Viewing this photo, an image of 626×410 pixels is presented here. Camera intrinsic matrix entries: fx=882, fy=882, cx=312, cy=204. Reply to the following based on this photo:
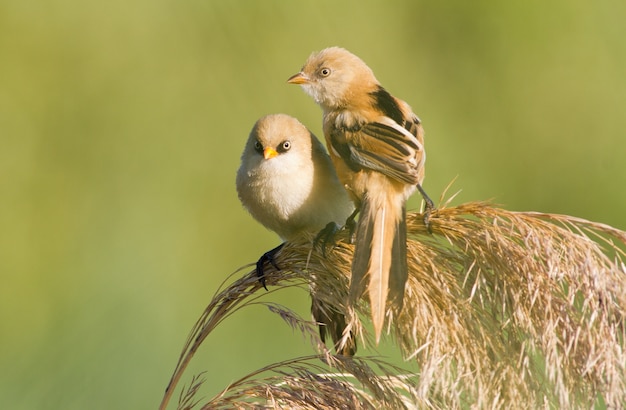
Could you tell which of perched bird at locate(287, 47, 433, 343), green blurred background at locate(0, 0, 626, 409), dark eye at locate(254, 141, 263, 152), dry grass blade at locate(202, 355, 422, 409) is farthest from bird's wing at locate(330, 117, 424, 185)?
green blurred background at locate(0, 0, 626, 409)

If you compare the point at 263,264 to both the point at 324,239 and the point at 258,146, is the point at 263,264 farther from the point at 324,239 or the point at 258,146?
the point at 258,146

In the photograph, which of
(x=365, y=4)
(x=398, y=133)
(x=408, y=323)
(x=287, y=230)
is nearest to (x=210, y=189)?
(x=365, y=4)

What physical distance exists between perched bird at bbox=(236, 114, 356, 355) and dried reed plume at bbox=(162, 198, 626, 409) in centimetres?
48

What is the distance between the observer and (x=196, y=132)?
19.2ft

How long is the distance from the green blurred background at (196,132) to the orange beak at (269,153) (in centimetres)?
219

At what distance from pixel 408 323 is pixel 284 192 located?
83cm

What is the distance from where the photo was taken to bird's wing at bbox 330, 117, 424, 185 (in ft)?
7.81

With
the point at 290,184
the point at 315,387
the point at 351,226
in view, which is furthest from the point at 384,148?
the point at 315,387

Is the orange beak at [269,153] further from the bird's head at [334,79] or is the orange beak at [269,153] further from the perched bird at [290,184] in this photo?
the bird's head at [334,79]

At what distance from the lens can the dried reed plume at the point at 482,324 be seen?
77.5 inches

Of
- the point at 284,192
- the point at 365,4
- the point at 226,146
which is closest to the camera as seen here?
the point at 284,192

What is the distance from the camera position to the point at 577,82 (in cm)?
675

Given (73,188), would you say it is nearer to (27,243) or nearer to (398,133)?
(27,243)

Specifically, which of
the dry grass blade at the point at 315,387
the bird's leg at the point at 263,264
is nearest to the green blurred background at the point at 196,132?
the bird's leg at the point at 263,264
